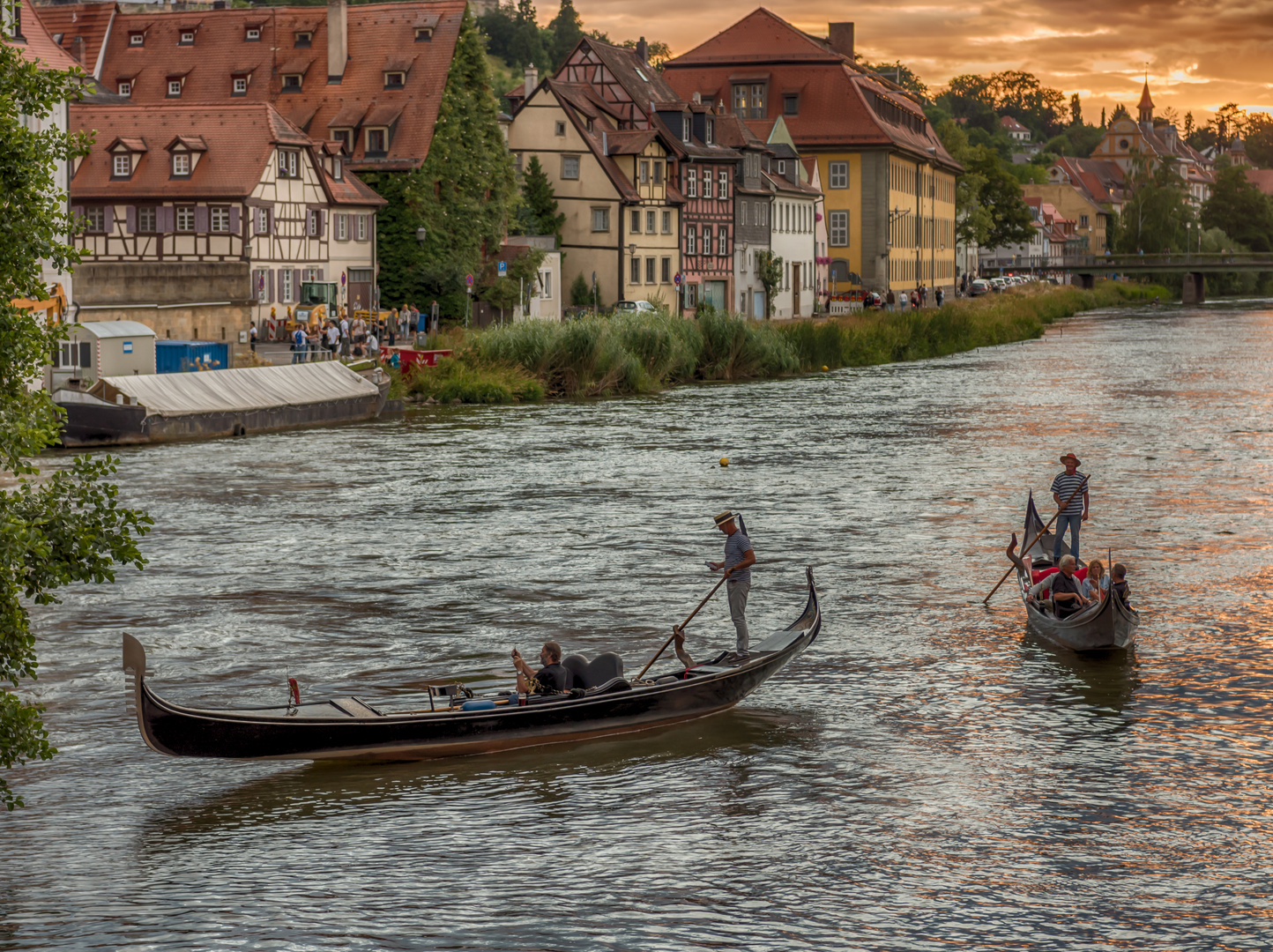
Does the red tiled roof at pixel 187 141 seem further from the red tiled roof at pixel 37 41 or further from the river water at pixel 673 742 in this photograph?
the river water at pixel 673 742

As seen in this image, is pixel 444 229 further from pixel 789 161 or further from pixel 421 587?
pixel 421 587

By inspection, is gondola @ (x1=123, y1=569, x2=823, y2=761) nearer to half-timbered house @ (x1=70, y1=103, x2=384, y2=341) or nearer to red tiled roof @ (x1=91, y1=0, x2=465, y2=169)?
half-timbered house @ (x1=70, y1=103, x2=384, y2=341)

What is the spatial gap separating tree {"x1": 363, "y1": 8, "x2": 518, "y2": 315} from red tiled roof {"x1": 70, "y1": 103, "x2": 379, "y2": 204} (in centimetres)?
583

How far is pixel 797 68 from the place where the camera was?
11381 cm

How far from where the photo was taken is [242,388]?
48.4 metres

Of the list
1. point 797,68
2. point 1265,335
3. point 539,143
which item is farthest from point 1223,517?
point 797,68

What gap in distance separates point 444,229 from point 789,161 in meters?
35.5

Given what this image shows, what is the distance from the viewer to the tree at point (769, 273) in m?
95.4

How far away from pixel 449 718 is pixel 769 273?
267 ft

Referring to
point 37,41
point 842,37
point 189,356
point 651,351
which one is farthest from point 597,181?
point 842,37

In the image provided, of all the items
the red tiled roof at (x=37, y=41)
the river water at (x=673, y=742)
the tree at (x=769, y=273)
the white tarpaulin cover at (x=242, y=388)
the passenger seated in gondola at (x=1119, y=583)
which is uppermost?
the red tiled roof at (x=37, y=41)

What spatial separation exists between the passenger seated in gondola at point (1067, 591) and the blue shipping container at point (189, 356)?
35.6m

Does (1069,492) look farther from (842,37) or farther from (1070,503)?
(842,37)

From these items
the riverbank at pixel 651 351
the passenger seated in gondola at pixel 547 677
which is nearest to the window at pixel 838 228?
the riverbank at pixel 651 351
